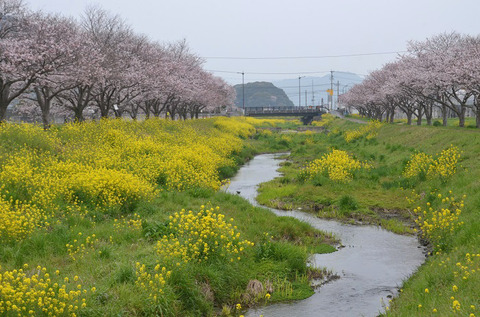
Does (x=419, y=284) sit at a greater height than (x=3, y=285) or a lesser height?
lesser

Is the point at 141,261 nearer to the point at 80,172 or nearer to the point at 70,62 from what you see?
the point at 80,172

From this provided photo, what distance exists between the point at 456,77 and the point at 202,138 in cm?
1939

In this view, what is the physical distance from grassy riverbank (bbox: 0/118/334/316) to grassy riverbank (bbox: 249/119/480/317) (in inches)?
121

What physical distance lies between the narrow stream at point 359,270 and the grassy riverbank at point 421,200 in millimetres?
559

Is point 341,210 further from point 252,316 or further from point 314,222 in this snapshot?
point 252,316

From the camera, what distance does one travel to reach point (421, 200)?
1870cm

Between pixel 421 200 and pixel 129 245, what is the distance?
12.5 metres

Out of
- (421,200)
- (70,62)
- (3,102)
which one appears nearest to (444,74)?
(421,200)

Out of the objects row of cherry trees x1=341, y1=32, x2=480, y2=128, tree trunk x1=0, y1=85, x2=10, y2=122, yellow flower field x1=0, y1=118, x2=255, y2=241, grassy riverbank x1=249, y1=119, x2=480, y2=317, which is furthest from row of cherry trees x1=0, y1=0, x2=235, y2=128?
row of cherry trees x1=341, y1=32, x2=480, y2=128

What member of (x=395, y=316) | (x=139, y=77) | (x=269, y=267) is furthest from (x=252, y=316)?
(x=139, y=77)

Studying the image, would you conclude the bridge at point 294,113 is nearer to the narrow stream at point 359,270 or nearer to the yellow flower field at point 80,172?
the yellow flower field at point 80,172

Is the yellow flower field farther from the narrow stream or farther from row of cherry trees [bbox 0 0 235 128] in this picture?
the narrow stream

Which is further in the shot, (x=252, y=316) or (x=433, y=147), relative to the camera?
(x=433, y=147)

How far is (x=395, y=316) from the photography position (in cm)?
866
